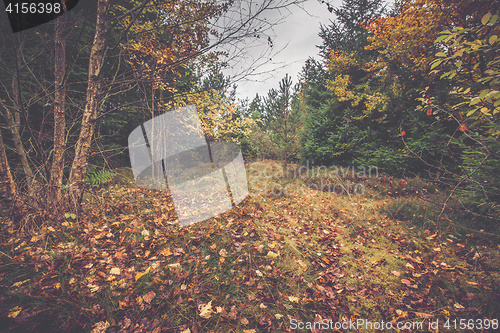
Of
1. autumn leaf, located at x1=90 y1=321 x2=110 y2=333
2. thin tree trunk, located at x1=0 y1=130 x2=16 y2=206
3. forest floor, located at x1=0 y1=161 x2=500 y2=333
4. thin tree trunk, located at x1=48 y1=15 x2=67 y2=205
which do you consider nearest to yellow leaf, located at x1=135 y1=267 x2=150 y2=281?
forest floor, located at x1=0 y1=161 x2=500 y2=333

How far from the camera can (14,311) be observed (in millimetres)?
1521

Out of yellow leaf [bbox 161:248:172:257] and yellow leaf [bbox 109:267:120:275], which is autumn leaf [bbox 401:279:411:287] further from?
yellow leaf [bbox 109:267:120:275]

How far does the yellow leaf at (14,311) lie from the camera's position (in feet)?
4.89

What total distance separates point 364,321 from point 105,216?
434 centimetres

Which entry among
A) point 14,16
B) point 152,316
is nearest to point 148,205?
point 152,316

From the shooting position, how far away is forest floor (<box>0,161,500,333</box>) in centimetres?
182

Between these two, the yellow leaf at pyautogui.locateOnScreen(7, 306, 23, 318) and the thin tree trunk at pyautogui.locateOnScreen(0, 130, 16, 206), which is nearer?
the yellow leaf at pyautogui.locateOnScreen(7, 306, 23, 318)

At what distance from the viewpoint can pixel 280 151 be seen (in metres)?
11.4

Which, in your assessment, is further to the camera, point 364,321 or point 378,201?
point 378,201

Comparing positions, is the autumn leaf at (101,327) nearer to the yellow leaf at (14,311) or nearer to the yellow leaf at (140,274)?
the yellow leaf at (140,274)

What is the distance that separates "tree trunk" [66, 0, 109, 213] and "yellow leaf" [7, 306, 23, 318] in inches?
70.2

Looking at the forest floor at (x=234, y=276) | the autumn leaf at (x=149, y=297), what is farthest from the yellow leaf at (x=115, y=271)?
the autumn leaf at (x=149, y=297)

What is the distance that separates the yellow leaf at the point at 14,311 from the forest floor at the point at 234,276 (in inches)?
1.2

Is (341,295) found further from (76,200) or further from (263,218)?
(76,200)
